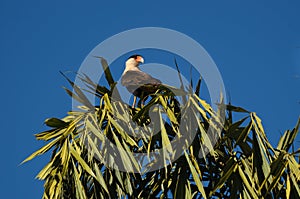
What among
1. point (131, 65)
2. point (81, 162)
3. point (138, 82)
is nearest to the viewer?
point (81, 162)

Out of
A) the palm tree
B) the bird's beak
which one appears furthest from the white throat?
the palm tree

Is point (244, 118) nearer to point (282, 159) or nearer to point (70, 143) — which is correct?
point (282, 159)

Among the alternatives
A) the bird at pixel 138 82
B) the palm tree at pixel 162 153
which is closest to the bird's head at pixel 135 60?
the bird at pixel 138 82

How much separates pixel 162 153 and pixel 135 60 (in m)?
2.44

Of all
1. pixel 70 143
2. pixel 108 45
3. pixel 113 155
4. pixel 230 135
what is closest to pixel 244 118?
pixel 230 135

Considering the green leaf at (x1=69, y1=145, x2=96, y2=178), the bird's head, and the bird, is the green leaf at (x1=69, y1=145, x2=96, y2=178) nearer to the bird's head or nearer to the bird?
the bird

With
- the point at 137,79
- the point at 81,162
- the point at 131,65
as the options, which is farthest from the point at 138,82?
the point at 81,162

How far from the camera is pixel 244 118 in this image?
3.58m

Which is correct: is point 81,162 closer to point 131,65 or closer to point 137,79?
point 137,79

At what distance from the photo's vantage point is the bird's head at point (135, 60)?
5.77m

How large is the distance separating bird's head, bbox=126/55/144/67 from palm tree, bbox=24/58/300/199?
188 centimetres

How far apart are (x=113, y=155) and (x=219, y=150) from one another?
26.2 inches

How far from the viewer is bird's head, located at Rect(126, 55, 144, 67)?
5.77 meters

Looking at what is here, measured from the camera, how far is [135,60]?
5.98 metres
